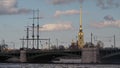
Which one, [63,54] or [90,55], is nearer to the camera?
[90,55]

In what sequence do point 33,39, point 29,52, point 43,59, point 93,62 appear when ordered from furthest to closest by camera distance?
point 33,39 < point 43,59 < point 29,52 < point 93,62

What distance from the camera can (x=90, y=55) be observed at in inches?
4909

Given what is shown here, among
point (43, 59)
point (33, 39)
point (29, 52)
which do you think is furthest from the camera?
point (33, 39)

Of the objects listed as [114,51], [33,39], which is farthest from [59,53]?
[33,39]

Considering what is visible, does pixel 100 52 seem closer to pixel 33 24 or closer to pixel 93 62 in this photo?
pixel 93 62

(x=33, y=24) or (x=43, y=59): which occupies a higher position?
(x=33, y=24)

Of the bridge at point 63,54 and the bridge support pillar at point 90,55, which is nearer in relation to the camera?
the bridge support pillar at point 90,55

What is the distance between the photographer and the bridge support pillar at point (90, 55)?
124025mm

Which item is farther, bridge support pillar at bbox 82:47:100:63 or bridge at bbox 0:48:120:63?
bridge at bbox 0:48:120:63

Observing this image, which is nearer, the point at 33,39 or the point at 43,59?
the point at 43,59

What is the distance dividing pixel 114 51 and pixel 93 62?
8038mm

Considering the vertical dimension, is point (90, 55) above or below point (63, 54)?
below

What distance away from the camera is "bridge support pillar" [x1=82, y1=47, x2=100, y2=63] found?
124m

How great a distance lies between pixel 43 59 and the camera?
6097 inches
